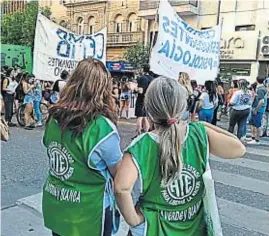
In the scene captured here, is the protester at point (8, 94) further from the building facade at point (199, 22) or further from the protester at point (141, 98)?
the building facade at point (199, 22)

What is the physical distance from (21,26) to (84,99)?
104 ft

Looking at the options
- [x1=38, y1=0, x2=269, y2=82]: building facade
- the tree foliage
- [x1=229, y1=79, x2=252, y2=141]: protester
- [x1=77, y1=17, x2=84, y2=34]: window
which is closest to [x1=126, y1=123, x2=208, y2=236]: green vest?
[x1=229, y1=79, x2=252, y2=141]: protester

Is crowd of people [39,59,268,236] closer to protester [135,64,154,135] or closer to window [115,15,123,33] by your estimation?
protester [135,64,154,135]

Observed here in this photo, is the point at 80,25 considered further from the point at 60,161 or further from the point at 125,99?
the point at 60,161

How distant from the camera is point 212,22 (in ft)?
82.9

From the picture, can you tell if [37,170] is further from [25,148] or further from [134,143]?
[134,143]

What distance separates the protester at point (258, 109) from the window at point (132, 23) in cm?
2121

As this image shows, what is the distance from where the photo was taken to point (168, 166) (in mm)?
1792

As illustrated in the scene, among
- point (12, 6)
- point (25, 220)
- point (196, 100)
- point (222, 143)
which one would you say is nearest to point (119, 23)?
point (12, 6)

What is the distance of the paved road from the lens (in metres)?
4.08

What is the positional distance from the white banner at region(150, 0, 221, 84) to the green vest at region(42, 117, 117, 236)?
191 inches

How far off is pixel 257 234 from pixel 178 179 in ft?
7.72

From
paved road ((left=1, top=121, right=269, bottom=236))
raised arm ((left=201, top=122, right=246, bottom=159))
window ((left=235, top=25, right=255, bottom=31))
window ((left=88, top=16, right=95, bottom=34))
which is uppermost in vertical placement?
window ((left=88, top=16, right=95, bottom=34))

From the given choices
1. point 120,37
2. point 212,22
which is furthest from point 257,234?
point 120,37
